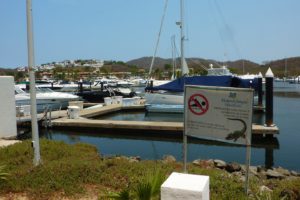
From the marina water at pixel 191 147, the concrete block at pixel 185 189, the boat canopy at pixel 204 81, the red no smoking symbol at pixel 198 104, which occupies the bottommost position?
the marina water at pixel 191 147

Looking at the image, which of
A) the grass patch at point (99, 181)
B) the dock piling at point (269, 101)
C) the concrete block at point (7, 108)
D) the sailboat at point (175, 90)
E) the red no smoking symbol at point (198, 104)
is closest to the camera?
the red no smoking symbol at point (198, 104)

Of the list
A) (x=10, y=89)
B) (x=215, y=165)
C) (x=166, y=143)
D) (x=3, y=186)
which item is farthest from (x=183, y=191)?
(x=166, y=143)

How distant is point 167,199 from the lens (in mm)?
4852

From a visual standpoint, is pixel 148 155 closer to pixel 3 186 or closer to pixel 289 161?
pixel 289 161

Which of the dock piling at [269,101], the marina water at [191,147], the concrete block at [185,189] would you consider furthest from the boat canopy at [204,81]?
the concrete block at [185,189]

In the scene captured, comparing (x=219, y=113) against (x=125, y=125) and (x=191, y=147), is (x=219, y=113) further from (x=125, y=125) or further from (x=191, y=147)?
(x=125, y=125)

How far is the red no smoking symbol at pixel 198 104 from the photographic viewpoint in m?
6.36

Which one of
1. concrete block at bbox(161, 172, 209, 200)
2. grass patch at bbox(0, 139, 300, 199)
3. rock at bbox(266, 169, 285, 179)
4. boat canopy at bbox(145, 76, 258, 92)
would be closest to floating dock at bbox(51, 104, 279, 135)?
rock at bbox(266, 169, 285, 179)

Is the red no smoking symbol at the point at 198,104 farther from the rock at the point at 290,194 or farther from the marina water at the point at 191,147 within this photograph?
the marina water at the point at 191,147

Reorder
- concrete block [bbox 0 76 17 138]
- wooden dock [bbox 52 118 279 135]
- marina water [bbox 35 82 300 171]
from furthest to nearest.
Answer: wooden dock [bbox 52 118 279 135]
marina water [bbox 35 82 300 171]
concrete block [bbox 0 76 17 138]

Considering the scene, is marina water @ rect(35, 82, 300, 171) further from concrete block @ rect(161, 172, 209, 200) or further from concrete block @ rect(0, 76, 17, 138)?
concrete block @ rect(161, 172, 209, 200)

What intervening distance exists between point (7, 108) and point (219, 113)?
36.4ft

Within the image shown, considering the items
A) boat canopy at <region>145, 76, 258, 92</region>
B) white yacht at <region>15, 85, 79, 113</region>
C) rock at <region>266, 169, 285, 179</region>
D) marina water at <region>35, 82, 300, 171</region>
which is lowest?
marina water at <region>35, 82, 300, 171</region>

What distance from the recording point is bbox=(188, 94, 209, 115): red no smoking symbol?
6355 millimetres
